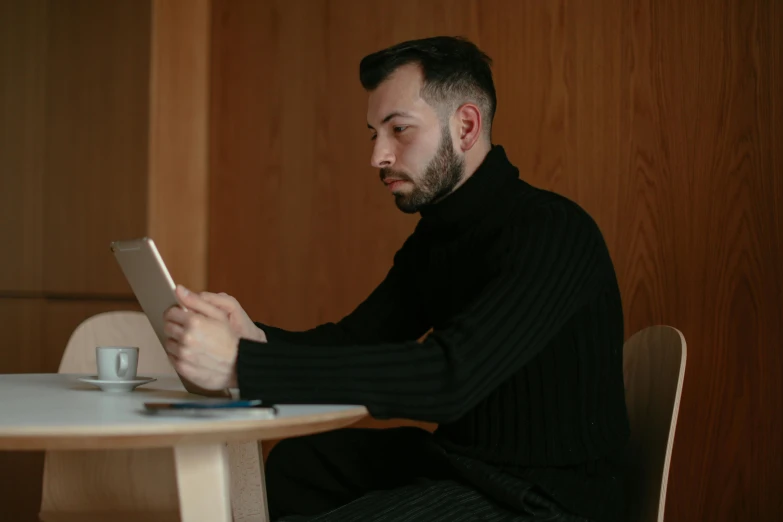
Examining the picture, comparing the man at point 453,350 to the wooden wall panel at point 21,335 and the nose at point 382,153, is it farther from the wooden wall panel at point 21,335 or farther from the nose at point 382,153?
the wooden wall panel at point 21,335

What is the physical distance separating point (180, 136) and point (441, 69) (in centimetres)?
195

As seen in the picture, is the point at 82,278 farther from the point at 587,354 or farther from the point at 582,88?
the point at 587,354

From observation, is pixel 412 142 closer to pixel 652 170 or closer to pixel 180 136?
pixel 652 170

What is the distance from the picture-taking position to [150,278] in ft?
4.13

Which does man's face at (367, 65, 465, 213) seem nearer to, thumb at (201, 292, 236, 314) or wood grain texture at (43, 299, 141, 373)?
→ thumb at (201, 292, 236, 314)

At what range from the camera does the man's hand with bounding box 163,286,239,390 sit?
3.70 ft

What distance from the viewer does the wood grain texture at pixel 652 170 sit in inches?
98.0

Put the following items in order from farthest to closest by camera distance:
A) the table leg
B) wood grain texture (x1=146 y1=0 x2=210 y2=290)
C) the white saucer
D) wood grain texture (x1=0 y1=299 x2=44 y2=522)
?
1. wood grain texture (x1=146 y1=0 x2=210 y2=290)
2. wood grain texture (x1=0 y1=299 x2=44 y2=522)
3. the white saucer
4. the table leg

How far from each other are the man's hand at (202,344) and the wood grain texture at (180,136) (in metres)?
2.23

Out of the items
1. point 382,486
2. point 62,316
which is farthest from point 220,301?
point 62,316

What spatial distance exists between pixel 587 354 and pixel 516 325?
0.78 ft

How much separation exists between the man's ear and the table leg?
80 centimetres

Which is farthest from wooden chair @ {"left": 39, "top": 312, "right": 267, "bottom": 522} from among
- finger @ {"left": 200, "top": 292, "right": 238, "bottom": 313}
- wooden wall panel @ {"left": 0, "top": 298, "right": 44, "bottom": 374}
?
wooden wall panel @ {"left": 0, "top": 298, "right": 44, "bottom": 374}

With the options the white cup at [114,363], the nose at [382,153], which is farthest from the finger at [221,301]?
the nose at [382,153]
